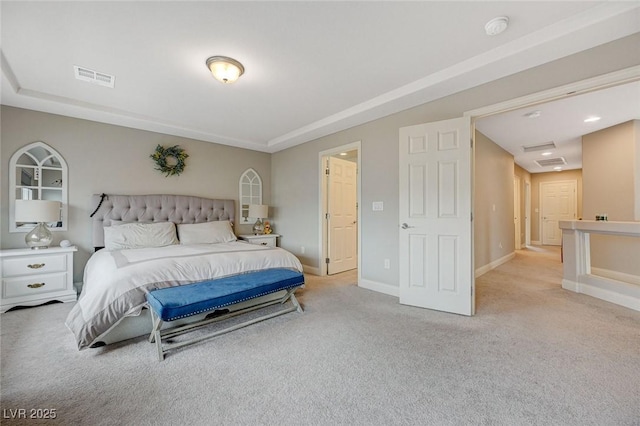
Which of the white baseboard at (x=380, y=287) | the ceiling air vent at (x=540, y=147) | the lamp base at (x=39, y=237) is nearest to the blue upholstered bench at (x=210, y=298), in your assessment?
the white baseboard at (x=380, y=287)

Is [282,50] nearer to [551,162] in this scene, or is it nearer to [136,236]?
[136,236]

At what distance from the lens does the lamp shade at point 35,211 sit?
9.76 feet

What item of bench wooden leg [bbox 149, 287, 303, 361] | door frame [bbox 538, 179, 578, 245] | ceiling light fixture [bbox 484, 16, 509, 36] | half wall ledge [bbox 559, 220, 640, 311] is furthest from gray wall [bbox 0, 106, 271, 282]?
door frame [bbox 538, 179, 578, 245]

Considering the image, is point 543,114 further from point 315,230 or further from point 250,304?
point 250,304

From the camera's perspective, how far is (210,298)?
2.12 meters

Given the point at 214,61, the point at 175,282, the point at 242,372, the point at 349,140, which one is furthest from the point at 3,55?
the point at 349,140

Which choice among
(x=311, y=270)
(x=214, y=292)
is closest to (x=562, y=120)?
(x=311, y=270)

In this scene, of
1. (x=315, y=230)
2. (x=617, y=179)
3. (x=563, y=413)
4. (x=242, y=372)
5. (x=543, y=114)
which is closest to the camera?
(x=563, y=413)

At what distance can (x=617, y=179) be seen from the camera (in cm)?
396

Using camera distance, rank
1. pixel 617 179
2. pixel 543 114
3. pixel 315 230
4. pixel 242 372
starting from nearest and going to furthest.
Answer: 1. pixel 242 372
2. pixel 543 114
3. pixel 617 179
4. pixel 315 230

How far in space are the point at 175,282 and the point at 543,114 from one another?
497 centimetres

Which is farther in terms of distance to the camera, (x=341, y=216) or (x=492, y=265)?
(x=492, y=265)

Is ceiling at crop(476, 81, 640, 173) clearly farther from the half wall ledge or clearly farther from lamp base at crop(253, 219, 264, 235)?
lamp base at crop(253, 219, 264, 235)

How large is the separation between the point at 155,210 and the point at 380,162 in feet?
11.5
